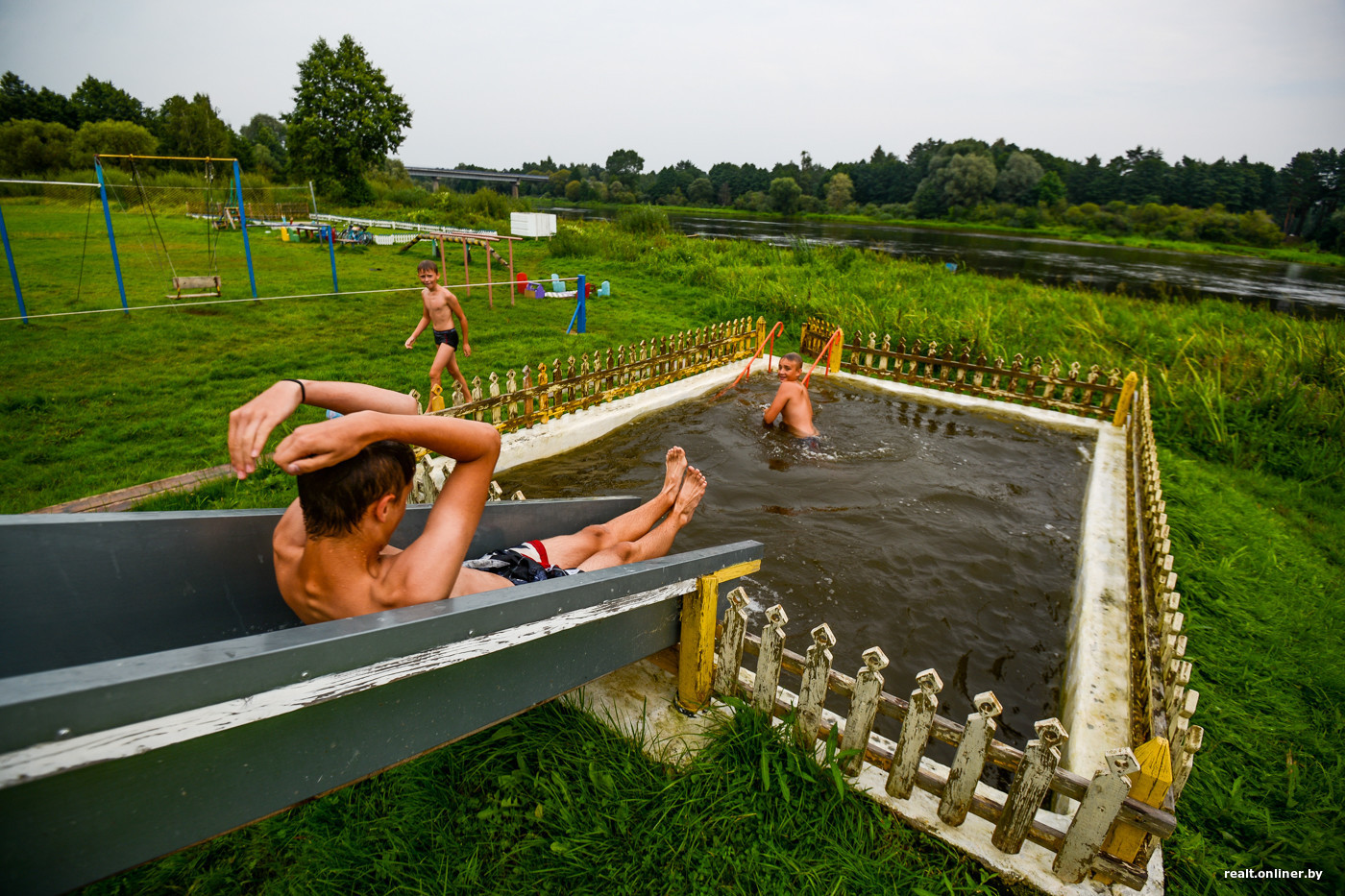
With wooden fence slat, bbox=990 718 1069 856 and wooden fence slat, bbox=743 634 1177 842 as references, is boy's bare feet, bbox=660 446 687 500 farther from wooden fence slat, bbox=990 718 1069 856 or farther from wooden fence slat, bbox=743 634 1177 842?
wooden fence slat, bbox=990 718 1069 856

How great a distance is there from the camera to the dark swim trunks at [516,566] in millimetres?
2732

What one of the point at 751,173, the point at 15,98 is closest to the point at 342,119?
the point at 15,98

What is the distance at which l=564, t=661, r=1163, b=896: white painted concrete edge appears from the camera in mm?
2387

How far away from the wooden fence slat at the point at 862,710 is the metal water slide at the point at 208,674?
844 mm

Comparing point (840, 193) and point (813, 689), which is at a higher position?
point (840, 193)

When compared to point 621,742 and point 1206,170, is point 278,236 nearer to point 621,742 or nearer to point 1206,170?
point 621,742

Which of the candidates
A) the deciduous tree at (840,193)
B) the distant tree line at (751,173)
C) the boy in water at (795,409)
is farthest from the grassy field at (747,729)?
the deciduous tree at (840,193)

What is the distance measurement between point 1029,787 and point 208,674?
2.64m

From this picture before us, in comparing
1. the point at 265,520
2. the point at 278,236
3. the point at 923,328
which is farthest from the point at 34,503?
the point at 278,236

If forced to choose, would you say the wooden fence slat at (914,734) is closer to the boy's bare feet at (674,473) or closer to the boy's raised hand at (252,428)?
the boy's bare feet at (674,473)

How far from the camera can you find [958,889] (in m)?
2.29

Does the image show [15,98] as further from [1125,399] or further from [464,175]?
[1125,399]

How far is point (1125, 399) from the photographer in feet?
26.7

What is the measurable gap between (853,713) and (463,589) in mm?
1720
